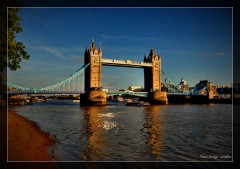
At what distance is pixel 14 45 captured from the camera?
12648 millimetres

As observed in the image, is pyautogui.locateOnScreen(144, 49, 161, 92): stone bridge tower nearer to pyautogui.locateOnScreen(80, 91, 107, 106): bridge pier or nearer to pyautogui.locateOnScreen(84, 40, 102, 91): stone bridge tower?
pyautogui.locateOnScreen(84, 40, 102, 91): stone bridge tower

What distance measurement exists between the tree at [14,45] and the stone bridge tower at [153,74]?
231 ft

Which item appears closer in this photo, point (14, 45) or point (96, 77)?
point (14, 45)

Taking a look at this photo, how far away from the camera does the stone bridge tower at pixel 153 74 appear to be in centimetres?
8331

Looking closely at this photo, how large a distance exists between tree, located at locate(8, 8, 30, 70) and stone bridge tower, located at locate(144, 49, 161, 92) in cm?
7036

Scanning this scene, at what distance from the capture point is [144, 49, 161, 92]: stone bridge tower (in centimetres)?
8331

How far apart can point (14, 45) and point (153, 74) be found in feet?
239

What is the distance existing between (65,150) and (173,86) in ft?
271

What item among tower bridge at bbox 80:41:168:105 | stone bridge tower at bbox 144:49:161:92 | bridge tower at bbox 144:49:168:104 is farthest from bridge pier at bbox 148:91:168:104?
stone bridge tower at bbox 144:49:161:92

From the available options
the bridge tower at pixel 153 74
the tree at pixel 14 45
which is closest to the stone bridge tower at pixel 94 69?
the bridge tower at pixel 153 74

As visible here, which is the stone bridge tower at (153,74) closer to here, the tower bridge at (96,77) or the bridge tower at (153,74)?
the bridge tower at (153,74)

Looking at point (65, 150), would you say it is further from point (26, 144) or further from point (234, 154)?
point (234, 154)

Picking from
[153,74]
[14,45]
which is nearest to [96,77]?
[153,74]

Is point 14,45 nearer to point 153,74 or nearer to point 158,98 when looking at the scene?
point 158,98
